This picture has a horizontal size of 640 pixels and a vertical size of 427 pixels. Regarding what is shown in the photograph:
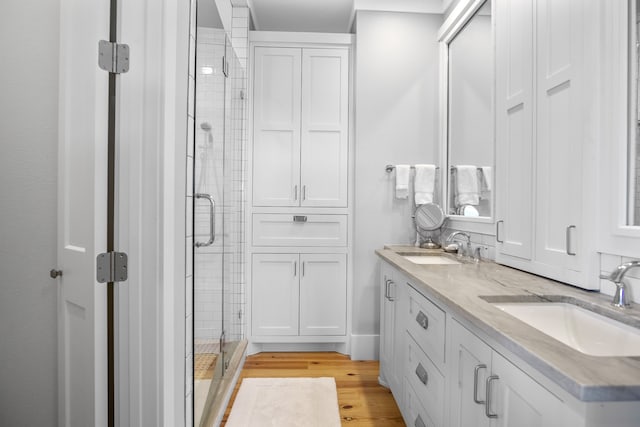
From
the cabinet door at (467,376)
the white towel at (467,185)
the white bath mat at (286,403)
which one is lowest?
the white bath mat at (286,403)

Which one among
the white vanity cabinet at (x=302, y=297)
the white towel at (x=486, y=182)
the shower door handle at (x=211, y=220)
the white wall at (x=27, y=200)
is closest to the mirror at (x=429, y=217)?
the white towel at (x=486, y=182)

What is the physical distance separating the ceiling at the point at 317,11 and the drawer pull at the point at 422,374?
2.54 meters

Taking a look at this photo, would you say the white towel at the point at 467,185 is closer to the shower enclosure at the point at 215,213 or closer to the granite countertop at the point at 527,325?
the granite countertop at the point at 527,325

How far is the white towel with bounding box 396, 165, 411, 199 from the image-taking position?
2826 mm

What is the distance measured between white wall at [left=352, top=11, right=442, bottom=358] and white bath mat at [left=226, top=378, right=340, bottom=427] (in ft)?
2.04

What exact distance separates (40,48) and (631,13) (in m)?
1.96

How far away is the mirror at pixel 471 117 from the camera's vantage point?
7.20 feet

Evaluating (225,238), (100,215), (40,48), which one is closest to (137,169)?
(100,215)

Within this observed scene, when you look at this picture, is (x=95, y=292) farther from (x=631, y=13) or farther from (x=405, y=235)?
(x=405, y=235)

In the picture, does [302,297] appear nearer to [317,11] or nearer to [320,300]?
[320,300]

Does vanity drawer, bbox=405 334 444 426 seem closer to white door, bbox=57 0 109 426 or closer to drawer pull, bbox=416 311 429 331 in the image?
drawer pull, bbox=416 311 429 331

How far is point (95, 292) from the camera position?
44.5 inches

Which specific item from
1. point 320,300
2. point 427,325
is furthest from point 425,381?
point 320,300

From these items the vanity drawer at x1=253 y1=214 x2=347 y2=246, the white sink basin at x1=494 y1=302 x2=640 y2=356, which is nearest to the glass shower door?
the vanity drawer at x1=253 y1=214 x2=347 y2=246
